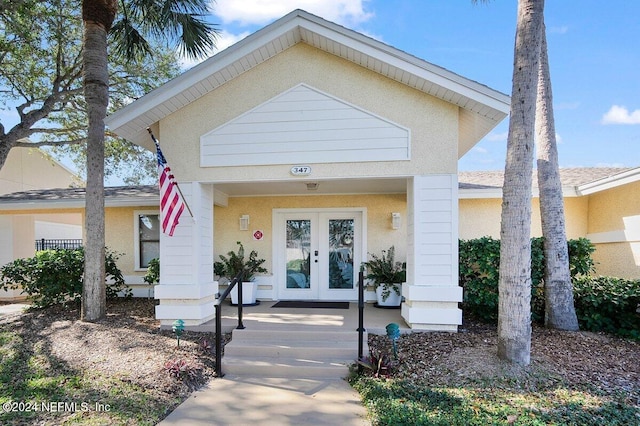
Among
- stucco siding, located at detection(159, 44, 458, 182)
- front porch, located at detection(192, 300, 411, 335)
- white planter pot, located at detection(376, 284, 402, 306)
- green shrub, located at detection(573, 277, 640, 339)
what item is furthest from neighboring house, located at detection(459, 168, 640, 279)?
front porch, located at detection(192, 300, 411, 335)

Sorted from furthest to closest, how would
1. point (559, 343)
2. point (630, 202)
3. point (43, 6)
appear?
1. point (43, 6)
2. point (630, 202)
3. point (559, 343)

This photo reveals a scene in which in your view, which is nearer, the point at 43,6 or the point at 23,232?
the point at 43,6

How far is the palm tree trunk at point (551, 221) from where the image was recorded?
20.4 feet

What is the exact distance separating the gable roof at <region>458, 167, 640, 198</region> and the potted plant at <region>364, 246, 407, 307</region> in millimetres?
2476

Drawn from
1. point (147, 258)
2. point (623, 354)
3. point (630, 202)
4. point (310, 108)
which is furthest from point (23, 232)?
point (630, 202)

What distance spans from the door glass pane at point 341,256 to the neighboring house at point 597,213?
287 cm

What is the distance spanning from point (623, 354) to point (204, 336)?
6.39m

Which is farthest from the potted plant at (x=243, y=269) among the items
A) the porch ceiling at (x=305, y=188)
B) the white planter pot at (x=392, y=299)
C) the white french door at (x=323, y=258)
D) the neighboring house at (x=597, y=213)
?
the neighboring house at (x=597, y=213)

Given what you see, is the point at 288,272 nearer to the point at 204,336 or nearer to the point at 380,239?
the point at 380,239

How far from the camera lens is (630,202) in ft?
24.9

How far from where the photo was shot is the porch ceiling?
7.61m

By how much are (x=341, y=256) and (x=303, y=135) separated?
11.9 ft

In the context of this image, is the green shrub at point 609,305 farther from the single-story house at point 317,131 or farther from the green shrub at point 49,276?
the green shrub at point 49,276

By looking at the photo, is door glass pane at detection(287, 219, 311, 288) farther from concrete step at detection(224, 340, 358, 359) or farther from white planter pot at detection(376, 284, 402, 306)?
concrete step at detection(224, 340, 358, 359)
